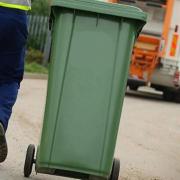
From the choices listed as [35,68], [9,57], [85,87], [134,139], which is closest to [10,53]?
[9,57]


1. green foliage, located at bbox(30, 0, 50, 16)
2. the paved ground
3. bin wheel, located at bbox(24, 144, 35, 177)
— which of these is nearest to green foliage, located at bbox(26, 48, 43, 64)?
green foliage, located at bbox(30, 0, 50, 16)

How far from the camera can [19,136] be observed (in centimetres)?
851

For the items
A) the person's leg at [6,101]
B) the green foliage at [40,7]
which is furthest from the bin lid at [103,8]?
the green foliage at [40,7]

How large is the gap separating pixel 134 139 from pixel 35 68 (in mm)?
10891

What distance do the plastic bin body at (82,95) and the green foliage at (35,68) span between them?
14.4 metres

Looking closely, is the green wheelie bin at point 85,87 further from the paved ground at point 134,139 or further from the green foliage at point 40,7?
the green foliage at point 40,7

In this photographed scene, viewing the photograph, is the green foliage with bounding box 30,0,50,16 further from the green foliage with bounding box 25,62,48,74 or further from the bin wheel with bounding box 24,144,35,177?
the bin wheel with bounding box 24,144,35,177

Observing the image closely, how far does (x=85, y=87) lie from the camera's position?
5.52 metres

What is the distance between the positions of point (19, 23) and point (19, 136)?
295 cm

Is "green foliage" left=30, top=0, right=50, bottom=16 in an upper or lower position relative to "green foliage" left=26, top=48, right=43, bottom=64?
upper

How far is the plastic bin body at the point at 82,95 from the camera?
5492 mm

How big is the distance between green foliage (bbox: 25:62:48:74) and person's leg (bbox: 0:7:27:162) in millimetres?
13963

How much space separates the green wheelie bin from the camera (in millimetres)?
A: 5492

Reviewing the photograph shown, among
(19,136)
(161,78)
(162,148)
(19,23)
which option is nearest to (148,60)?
(161,78)
